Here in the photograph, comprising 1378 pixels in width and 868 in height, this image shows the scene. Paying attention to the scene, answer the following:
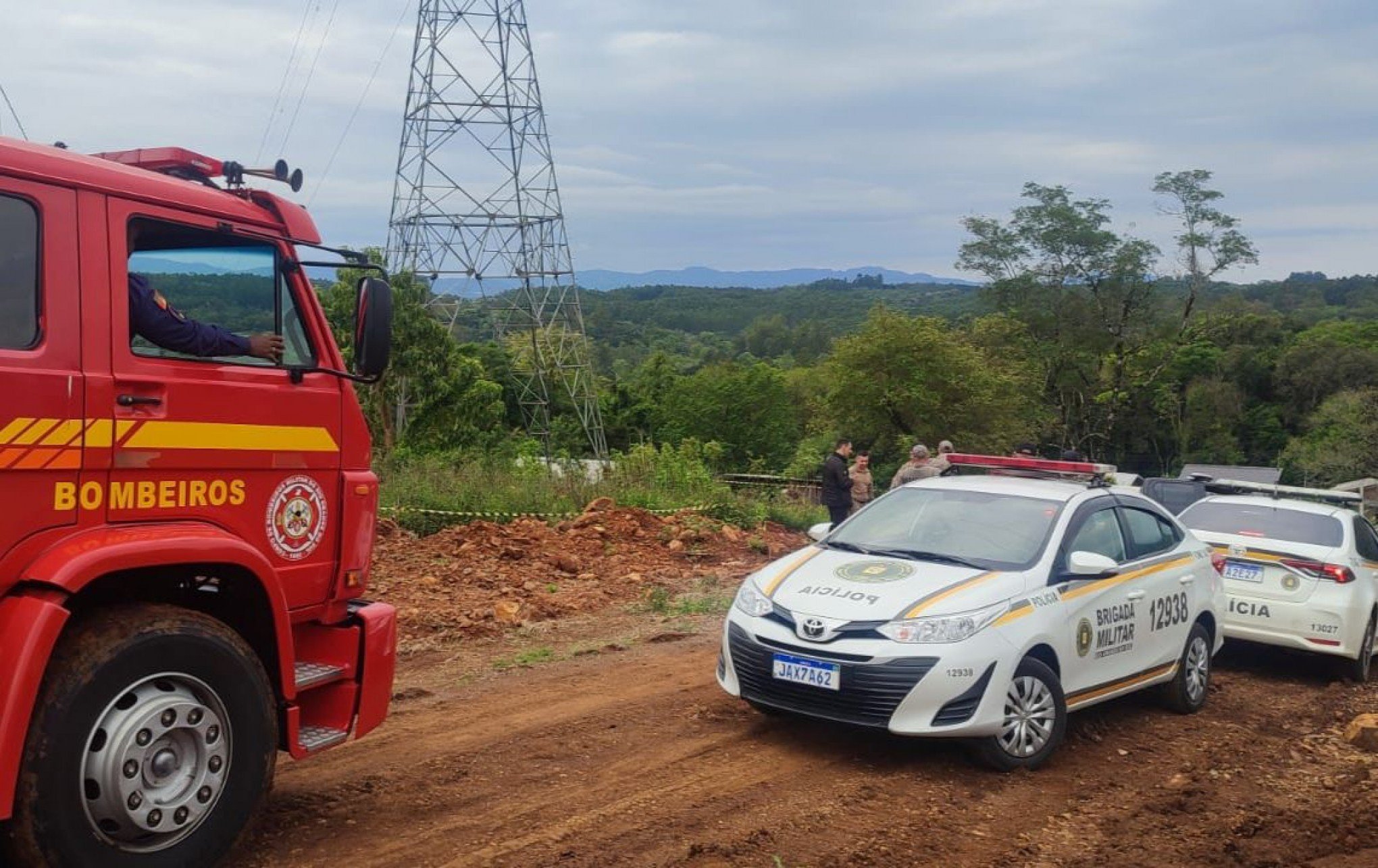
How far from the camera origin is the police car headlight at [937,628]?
6.54 m

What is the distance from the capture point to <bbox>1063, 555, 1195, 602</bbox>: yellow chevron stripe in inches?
288

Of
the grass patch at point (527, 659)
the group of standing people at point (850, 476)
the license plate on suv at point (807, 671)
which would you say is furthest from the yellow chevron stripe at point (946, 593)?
the group of standing people at point (850, 476)

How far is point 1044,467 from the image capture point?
29.0ft

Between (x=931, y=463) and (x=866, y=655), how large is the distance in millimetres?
7936

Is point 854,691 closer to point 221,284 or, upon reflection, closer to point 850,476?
point 221,284

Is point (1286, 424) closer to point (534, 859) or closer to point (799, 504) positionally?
point (799, 504)

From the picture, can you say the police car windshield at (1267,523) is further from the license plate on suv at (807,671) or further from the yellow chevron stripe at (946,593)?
the license plate on suv at (807,671)

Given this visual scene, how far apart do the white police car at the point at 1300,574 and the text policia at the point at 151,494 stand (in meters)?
8.29

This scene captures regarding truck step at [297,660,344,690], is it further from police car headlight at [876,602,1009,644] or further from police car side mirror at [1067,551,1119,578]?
police car side mirror at [1067,551,1119,578]

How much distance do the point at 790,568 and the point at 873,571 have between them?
569 mm

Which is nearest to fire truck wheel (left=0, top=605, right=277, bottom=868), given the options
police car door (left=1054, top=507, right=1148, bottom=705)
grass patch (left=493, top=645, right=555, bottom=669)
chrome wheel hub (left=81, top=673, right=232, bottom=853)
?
chrome wheel hub (left=81, top=673, right=232, bottom=853)

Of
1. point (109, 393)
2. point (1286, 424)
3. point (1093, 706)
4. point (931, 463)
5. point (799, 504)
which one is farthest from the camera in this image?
point (1286, 424)

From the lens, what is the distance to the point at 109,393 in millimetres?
4301

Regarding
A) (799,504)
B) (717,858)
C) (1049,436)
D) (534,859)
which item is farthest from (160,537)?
(1049,436)
